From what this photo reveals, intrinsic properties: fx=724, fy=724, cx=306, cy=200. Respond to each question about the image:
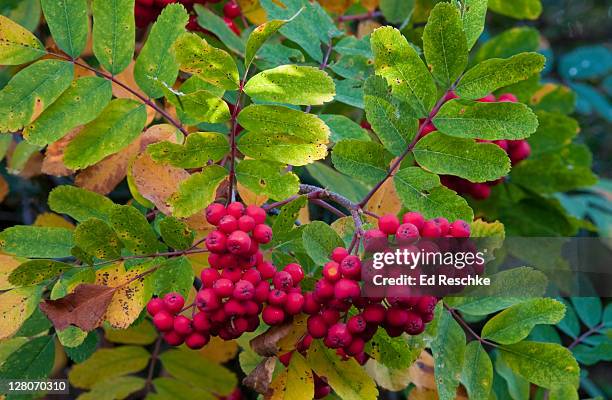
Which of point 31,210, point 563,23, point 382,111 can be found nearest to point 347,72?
point 382,111

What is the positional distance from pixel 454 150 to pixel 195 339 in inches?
18.3

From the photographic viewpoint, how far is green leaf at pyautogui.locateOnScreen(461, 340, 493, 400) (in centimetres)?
113

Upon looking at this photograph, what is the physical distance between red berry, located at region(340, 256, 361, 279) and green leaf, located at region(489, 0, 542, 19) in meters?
1.04

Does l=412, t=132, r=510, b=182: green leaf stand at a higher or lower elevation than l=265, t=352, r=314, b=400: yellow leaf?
higher

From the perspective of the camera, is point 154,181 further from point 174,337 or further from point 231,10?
point 231,10

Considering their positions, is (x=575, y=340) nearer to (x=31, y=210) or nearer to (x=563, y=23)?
(x=31, y=210)

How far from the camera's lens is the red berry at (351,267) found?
94 cm

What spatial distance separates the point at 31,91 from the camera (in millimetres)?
1098

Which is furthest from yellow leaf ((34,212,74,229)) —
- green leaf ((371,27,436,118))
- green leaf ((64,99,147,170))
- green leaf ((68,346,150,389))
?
green leaf ((371,27,436,118))

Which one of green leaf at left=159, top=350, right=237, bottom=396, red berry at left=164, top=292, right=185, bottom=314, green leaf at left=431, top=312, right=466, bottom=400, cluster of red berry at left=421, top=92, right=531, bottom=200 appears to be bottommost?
green leaf at left=159, top=350, right=237, bottom=396

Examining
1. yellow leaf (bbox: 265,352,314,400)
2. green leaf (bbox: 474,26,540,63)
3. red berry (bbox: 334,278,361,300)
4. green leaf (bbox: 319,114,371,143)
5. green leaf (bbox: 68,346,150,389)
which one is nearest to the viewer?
red berry (bbox: 334,278,361,300)

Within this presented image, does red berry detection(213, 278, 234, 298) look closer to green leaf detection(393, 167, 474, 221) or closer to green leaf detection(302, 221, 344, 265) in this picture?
green leaf detection(302, 221, 344, 265)

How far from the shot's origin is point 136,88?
4.66ft

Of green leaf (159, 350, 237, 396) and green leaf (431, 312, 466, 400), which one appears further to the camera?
green leaf (159, 350, 237, 396)
